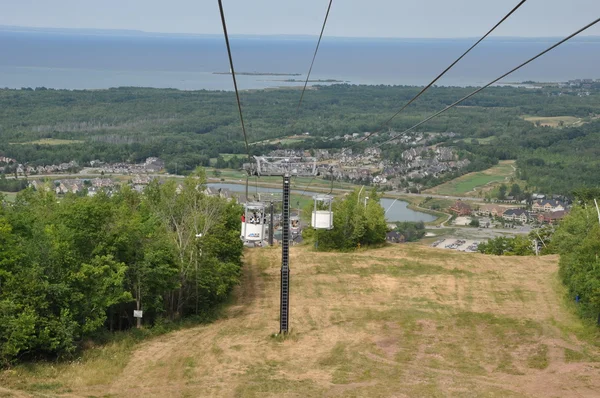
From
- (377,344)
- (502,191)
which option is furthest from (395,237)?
(377,344)

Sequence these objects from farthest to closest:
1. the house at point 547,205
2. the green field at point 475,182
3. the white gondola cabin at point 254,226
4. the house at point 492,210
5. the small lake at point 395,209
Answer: the green field at point 475,182 < the house at point 547,205 < the house at point 492,210 < the small lake at point 395,209 < the white gondola cabin at point 254,226

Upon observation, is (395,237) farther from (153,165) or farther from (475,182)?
(153,165)

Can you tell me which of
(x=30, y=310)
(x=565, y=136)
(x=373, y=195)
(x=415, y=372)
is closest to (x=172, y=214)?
(x=30, y=310)

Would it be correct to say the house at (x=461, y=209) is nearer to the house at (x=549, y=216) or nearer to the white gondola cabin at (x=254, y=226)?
the house at (x=549, y=216)

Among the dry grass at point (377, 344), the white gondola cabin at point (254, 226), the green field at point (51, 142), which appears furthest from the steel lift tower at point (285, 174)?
the green field at point (51, 142)

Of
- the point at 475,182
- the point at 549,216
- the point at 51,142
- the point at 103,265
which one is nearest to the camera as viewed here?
the point at 103,265

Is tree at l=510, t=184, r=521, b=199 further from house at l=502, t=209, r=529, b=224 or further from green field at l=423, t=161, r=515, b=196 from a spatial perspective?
house at l=502, t=209, r=529, b=224

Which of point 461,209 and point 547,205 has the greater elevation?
point 547,205
